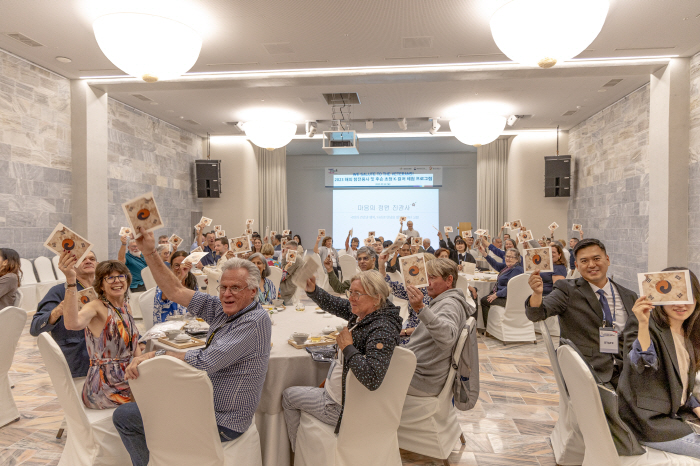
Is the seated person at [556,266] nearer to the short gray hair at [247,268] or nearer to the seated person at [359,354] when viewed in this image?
the seated person at [359,354]

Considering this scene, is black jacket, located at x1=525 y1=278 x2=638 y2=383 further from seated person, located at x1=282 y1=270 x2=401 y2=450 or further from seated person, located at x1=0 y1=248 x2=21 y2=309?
seated person, located at x1=0 y1=248 x2=21 y2=309

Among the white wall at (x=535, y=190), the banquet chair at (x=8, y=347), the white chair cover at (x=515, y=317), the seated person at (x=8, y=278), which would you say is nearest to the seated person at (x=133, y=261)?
the seated person at (x=8, y=278)

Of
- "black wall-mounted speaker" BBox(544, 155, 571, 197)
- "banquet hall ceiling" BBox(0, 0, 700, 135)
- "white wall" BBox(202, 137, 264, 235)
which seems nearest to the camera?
"banquet hall ceiling" BBox(0, 0, 700, 135)

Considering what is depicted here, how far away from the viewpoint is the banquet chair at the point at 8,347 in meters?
3.01

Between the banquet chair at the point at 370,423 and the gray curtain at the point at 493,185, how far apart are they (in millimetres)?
10976

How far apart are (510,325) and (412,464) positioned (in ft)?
10.4

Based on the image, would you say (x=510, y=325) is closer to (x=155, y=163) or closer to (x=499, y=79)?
(x=499, y=79)

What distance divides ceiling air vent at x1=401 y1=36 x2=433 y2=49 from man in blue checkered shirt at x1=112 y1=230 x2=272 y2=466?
14.7 ft

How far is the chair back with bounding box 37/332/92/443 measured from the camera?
2133mm

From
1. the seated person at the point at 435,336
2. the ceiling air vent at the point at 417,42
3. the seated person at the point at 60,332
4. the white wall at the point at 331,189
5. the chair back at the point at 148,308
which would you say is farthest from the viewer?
the white wall at the point at 331,189

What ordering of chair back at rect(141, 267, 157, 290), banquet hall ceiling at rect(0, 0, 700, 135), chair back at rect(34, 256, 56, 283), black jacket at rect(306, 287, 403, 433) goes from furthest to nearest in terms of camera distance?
chair back at rect(34, 256, 56, 283)
chair back at rect(141, 267, 157, 290)
banquet hall ceiling at rect(0, 0, 700, 135)
black jacket at rect(306, 287, 403, 433)

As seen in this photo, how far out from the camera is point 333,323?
11.5 feet

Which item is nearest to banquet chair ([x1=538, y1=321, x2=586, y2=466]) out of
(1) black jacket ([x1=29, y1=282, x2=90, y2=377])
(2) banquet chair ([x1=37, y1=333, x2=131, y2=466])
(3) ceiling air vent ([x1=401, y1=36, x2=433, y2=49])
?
(2) banquet chair ([x1=37, y1=333, x2=131, y2=466])

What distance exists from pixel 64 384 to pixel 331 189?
1330 centimetres
